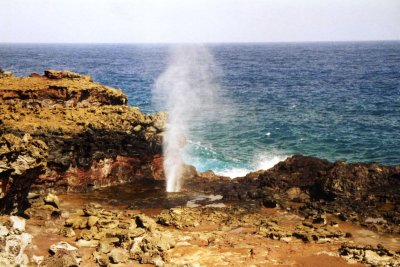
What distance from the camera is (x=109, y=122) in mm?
24000

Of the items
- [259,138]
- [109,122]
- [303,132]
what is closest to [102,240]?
[109,122]

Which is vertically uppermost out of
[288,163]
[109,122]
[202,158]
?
[109,122]

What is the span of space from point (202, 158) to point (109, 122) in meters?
13.4

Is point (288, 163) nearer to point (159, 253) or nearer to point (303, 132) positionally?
point (159, 253)

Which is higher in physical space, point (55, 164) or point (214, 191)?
point (55, 164)

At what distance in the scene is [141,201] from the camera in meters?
20.8

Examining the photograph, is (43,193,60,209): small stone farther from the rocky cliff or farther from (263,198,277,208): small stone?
(263,198,277,208): small stone

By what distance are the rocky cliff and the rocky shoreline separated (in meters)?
0.06

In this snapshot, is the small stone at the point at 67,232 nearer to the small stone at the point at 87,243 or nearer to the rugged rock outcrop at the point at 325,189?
the small stone at the point at 87,243

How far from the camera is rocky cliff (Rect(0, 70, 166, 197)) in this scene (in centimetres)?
2205

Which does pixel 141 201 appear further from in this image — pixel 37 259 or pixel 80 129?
pixel 37 259

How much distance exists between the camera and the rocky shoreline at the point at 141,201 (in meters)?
14.1

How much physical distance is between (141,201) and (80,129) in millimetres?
5828

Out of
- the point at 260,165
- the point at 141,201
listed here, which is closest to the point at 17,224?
the point at 141,201
